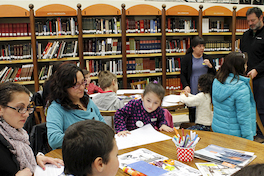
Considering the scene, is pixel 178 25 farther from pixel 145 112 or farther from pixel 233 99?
pixel 145 112

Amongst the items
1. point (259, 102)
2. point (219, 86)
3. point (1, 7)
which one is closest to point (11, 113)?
point (219, 86)

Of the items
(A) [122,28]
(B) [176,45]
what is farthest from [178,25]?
(A) [122,28]

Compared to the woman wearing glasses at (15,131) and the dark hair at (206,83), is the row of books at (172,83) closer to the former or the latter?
the dark hair at (206,83)

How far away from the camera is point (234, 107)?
2139 millimetres

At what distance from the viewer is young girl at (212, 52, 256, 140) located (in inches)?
81.4

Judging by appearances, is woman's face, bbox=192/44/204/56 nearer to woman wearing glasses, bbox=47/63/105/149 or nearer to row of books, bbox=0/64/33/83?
woman wearing glasses, bbox=47/63/105/149

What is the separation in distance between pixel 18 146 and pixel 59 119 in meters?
0.38

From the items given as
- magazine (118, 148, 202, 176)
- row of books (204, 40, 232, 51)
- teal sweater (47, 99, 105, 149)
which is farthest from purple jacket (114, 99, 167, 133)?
row of books (204, 40, 232, 51)

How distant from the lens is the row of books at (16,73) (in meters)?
4.39

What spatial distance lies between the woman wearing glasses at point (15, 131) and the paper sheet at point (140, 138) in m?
0.42

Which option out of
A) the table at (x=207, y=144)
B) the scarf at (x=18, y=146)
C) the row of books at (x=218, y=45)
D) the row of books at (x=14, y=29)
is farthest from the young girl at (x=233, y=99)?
the row of books at (x=14, y=29)

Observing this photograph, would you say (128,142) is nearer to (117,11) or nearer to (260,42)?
(260,42)

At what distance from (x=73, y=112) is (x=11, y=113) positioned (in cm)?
50

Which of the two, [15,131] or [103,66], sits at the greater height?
[103,66]
